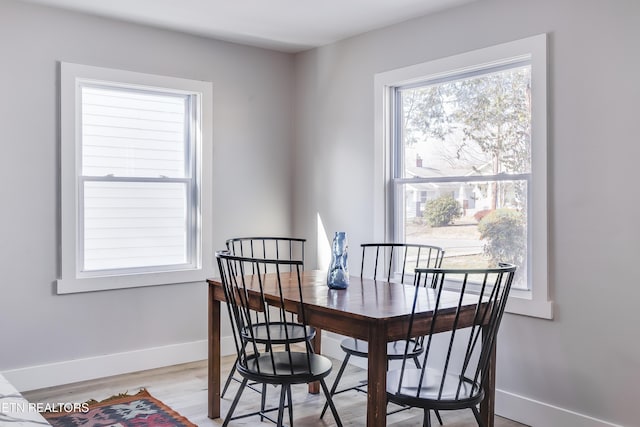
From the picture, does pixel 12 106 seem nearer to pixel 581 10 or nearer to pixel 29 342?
pixel 29 342

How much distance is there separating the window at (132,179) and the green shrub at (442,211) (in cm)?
170

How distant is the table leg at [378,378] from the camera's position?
2199mm

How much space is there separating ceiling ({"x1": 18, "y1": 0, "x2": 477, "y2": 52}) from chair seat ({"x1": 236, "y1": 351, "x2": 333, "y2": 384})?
220 centimetres

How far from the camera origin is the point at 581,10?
9.68ft

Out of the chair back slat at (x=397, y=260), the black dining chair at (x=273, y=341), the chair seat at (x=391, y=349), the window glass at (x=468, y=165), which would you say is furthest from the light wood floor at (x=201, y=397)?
the window glass at (x=468, y=165)

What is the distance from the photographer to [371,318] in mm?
2227

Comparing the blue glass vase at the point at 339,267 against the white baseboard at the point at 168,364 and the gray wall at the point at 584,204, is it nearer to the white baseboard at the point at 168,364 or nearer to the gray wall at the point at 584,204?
the gray wall at the point at 584,204

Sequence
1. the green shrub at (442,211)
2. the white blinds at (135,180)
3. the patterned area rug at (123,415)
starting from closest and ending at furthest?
the patterned area rug at (123,415) → the green shrub at (442,211) → the white blinds at (135,180)

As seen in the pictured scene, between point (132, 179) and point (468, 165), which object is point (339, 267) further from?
point (132, 179)

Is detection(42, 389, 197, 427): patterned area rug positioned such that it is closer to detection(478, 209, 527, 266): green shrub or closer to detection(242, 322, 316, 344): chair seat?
detection(242, 322, 316, 344): chair seat

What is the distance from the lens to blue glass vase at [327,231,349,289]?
295cm

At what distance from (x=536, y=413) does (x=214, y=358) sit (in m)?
1.81

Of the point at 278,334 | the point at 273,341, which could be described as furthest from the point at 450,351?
the point at 278,334

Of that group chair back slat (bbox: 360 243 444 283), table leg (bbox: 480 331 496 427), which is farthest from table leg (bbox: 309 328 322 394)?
table leg (bbox: 480 331 496 427)
